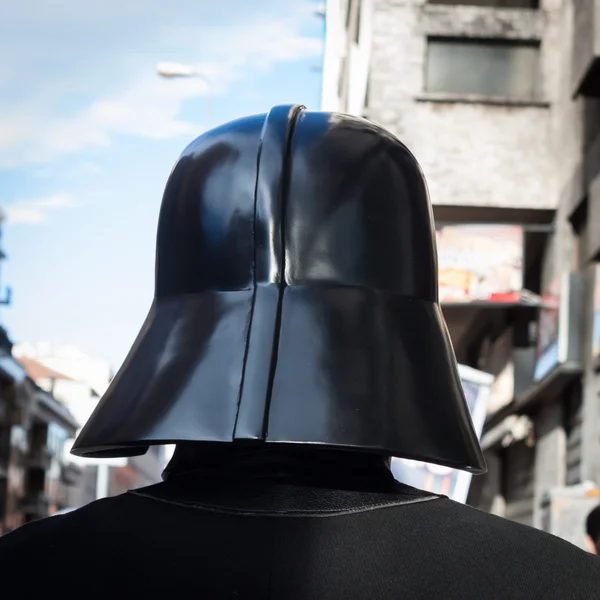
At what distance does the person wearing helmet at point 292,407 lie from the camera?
1.14 m

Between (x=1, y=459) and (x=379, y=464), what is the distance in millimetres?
58824

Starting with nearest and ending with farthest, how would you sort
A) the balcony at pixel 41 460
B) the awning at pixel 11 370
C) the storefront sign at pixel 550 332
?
the storefront sign at pixel 550 332
the awning at pixel 11 370
the balcony at pixel 41 460

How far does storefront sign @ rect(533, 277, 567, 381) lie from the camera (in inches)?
534

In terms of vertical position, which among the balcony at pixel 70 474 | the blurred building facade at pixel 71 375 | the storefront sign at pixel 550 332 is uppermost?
the storefront sign at pixel 550 332

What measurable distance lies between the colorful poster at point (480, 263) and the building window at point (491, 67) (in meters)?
2.58

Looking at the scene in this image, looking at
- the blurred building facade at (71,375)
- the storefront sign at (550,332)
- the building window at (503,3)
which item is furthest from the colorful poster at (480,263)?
the blurred building facade at (71,375)

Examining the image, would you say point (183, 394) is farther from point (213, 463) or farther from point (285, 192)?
point (285, 192)

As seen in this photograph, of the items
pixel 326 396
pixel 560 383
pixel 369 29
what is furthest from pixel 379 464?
pixel 369 29

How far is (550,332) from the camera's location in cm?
1432

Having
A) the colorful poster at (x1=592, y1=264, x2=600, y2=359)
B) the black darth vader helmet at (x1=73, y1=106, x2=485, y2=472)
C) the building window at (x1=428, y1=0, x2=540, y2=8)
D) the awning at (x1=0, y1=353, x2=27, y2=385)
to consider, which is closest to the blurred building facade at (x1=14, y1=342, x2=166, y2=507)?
the awning at (x1=0, y1=353, x2=27, y2=385)

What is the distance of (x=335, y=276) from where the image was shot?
50.3 inches

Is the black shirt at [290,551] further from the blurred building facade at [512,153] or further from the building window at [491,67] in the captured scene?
the building window at [491,67]

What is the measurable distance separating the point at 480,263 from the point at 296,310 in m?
13.8

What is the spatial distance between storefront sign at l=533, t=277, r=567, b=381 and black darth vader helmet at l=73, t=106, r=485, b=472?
12.4 meters
